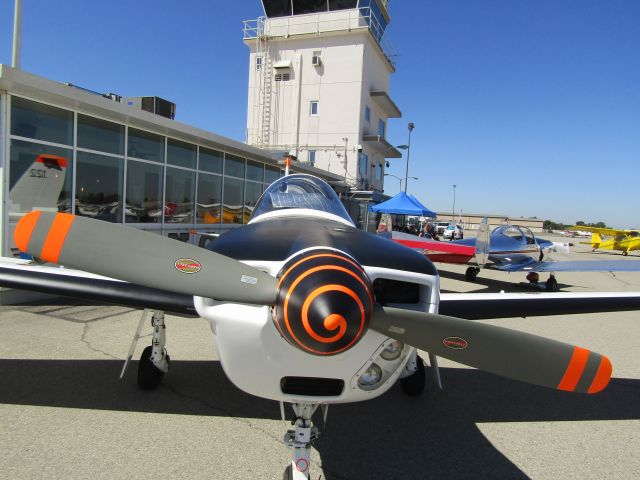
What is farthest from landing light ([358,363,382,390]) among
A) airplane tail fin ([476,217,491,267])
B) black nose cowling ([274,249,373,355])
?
airplane tail fin ([476,217,491,267])

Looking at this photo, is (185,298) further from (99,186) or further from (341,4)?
(341,4)

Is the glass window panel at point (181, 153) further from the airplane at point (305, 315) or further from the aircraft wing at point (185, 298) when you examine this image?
the airplane at point (305, 315)

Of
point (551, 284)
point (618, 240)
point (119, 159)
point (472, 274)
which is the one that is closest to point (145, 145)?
point (119, 159)

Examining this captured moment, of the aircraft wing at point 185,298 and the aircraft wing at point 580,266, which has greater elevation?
the aircraft wing at point 185,298

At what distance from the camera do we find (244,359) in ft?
5.82

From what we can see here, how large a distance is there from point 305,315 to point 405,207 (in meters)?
16.2

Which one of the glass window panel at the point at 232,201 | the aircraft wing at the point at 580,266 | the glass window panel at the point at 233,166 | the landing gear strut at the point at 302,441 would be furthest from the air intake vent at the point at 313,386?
the glass window panel at the point at 233,166

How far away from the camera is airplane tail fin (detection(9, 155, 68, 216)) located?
6.70 meters

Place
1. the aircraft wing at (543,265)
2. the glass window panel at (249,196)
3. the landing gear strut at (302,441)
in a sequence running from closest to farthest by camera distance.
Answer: the landing gear strut at (302,441)
the aircraft wing at (543,265)
the glass window panel at (249,196)

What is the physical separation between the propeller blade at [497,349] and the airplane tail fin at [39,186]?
7246 millimetres

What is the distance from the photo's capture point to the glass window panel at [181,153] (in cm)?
1045

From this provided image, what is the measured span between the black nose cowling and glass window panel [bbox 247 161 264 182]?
43.5 ft

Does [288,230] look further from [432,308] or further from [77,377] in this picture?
[77,377]

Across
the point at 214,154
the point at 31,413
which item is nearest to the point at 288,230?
the point at 31,413
